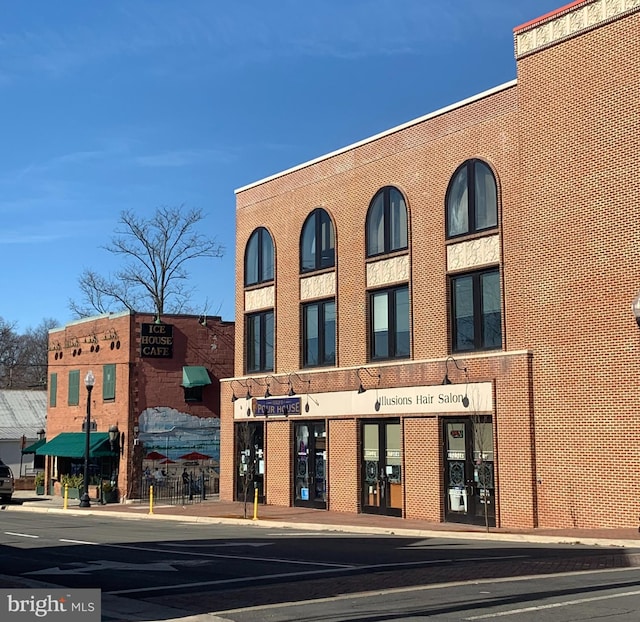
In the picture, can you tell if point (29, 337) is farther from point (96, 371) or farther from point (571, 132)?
point (571, 132)

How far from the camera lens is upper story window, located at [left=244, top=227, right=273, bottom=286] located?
36.7m

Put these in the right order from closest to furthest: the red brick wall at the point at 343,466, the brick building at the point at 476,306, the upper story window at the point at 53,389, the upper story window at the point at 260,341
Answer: the brick building at the point at 476,306
the red brick wall at the point at 343,466
the upper story window at the point at 260,341
the upper story window at the point at 53,389

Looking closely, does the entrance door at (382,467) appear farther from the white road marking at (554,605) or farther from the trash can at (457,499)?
the white road marking at (554,605)

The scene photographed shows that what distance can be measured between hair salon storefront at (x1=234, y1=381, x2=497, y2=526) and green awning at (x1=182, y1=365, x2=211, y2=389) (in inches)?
181

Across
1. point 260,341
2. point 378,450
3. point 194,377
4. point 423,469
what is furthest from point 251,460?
point 423,469

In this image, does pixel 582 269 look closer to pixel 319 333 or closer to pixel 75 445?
pixel 319 333

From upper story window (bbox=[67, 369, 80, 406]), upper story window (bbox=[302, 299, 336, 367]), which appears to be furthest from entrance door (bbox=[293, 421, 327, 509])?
upper story window (bbox=[67, 369, 80, 406])

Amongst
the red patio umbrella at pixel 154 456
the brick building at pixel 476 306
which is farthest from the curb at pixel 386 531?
the red patio umbrella at pixel 154 456

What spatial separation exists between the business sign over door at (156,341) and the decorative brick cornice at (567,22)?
2186 cm

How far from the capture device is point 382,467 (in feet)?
98.7

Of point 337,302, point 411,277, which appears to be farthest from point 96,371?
point 411,277

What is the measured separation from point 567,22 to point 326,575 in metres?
17.3

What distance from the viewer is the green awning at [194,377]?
41.8 m

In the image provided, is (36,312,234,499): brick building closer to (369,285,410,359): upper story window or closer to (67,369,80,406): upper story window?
(67,369,80,406): upper story window
